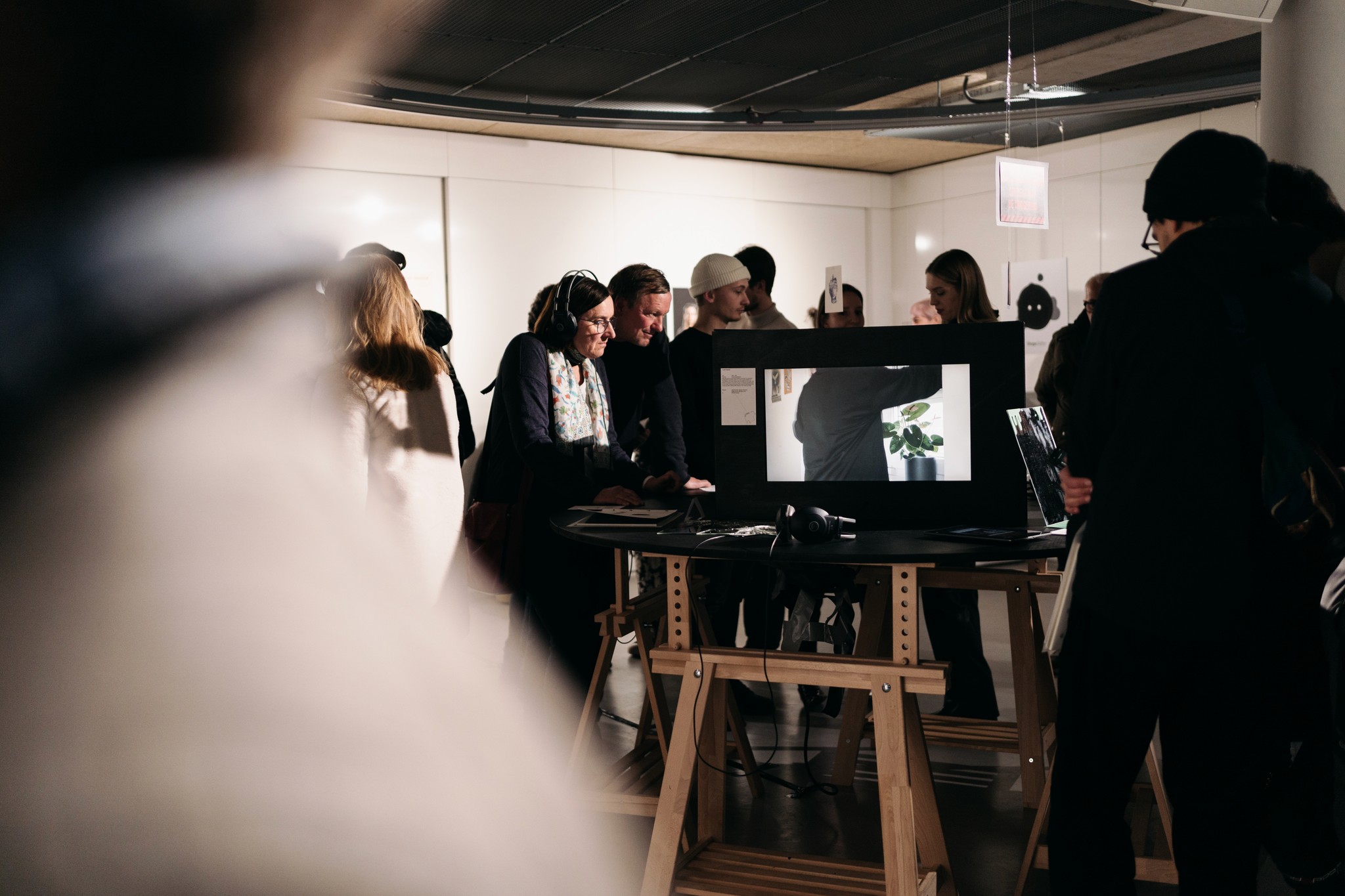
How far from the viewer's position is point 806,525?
77.2 inches

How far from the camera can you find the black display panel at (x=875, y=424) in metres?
2.23

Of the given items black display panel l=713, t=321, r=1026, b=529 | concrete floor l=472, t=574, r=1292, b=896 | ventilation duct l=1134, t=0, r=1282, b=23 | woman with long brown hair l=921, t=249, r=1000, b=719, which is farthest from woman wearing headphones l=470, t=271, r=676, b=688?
ventilation duct l=1134, t=0, r=1282, b=23

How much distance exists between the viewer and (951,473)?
89.1 inches

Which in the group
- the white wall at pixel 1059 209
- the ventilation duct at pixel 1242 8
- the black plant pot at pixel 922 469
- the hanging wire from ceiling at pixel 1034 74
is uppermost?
the hanging wire from ceiling at pixel 1034 74

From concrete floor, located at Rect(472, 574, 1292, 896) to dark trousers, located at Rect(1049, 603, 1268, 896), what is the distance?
26.3 inches

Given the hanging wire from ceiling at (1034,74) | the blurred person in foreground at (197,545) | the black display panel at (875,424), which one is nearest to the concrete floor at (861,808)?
the black display panel at (875,424)

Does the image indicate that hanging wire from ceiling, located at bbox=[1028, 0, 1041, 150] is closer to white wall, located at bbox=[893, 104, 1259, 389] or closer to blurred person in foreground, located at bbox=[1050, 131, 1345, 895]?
white wall, located at bbox=[893, 104, 1259, 389]

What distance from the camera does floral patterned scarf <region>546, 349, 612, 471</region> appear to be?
2.75m

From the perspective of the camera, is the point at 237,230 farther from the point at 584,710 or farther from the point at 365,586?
the point at 584,710

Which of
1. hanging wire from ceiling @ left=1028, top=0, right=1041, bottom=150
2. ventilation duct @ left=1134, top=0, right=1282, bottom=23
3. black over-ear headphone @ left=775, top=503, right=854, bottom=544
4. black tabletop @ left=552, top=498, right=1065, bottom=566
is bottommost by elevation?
black tabletop @ left=552, top=498, right=1065, bottom=566

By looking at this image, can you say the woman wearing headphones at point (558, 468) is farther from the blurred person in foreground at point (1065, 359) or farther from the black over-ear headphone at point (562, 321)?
the blurred person in foreground at point (1065, 359)

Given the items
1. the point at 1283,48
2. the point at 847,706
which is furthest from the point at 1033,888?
the point at 1283,48

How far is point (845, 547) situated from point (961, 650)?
59.1 inches

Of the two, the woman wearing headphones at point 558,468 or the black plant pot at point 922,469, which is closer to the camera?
the black plant pot at point 922,469
